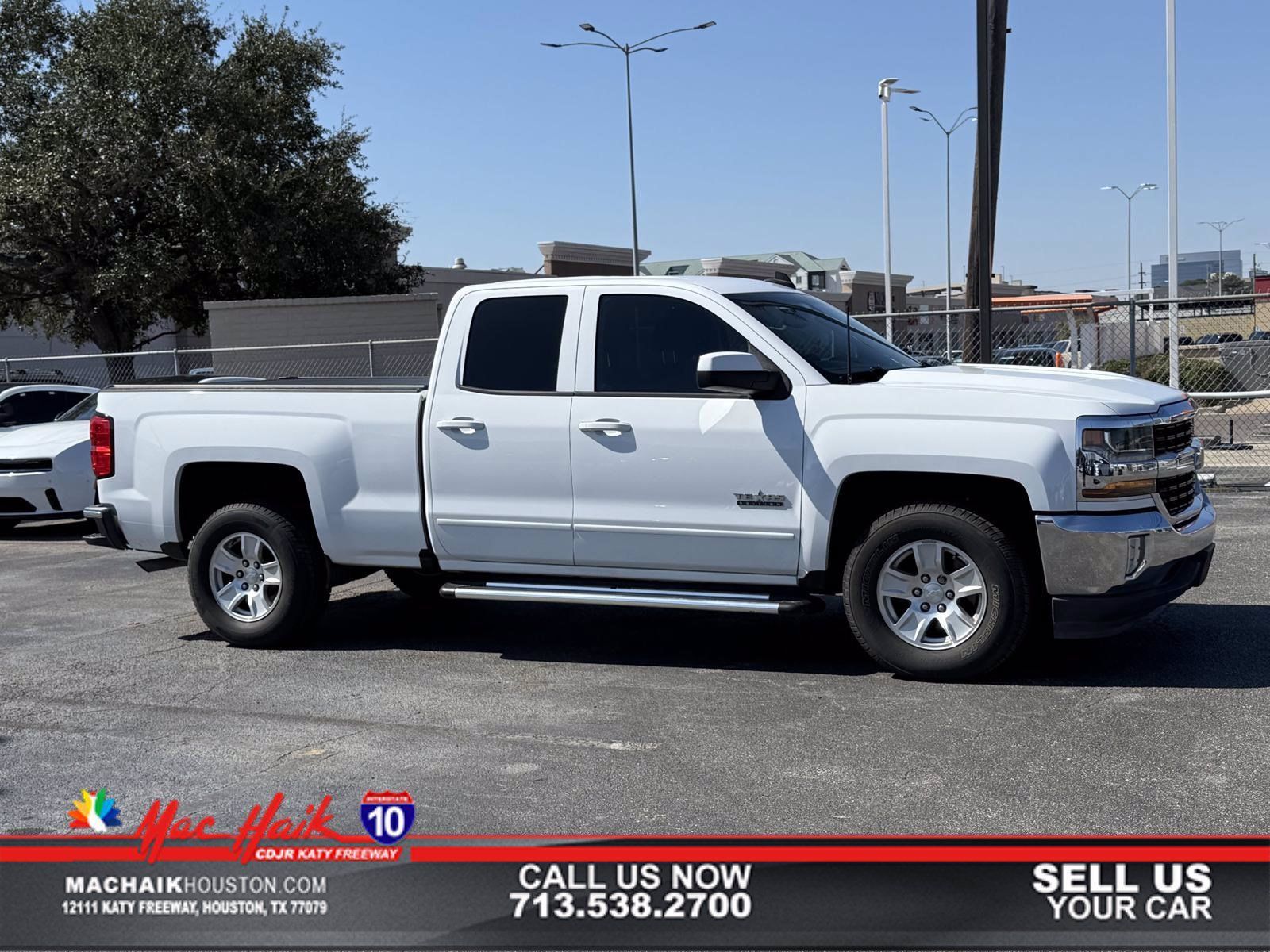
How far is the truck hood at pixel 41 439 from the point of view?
12414 mm

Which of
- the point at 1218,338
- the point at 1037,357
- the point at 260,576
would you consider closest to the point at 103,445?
the point at 260,576

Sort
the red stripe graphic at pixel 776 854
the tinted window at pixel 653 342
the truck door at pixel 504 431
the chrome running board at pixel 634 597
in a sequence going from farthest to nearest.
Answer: the truck door at pixel 504 431, the tinted window at pixel 653 342, the chrome running board at pixel 634 597, the red stripe graphic at pixel 776 854

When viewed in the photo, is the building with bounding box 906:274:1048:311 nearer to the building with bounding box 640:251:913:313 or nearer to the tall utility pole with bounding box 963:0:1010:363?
the building with bounding box 640:251:913:313

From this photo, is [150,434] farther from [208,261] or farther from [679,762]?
[208,261]

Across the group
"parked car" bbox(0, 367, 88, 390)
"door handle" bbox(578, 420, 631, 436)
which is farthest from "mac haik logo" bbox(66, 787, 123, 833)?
"parked car" bbox(0, 367, 88, 390)

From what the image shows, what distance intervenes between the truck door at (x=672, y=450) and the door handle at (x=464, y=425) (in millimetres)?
Answer: 520

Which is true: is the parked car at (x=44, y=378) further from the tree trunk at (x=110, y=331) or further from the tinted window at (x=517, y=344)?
the tinted window at (x=517, y=344)

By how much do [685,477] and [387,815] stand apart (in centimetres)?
250

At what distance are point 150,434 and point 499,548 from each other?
7.47 feet

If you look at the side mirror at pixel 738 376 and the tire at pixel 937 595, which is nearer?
the tire at pixel 937 595

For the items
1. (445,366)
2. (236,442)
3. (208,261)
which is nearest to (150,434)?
(236,442)

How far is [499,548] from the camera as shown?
704 cm

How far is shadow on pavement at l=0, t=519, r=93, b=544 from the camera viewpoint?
13.1 metres

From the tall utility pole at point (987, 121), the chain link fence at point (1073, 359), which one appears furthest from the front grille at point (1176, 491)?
the tall utility pole at point (987, 121)
